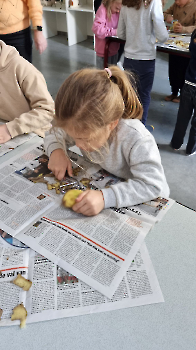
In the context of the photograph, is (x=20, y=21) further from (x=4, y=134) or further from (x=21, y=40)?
(x=4, y=134)

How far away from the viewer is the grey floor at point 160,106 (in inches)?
64.1

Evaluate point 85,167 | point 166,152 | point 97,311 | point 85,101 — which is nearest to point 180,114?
point 166,152

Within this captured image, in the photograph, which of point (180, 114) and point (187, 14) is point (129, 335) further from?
point (187, 14)

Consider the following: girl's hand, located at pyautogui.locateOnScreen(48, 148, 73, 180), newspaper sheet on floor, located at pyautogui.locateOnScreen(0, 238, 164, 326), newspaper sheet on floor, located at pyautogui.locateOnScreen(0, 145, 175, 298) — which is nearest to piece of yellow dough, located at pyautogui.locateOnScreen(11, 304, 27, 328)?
newspaper sheet on floor, located at pyautogui.locateOnScreen(0, 238, 164, 326)

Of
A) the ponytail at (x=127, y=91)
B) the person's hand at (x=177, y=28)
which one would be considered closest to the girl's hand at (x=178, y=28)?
the person's hand at (x=177, y=28)

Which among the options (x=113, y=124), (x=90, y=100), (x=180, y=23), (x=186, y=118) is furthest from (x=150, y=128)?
(x=90, y=100)

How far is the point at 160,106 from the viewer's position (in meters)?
2.51

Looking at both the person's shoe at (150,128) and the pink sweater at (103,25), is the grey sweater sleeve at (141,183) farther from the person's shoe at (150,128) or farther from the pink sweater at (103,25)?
the pink sweater at (103,25)

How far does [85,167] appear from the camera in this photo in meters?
0.86

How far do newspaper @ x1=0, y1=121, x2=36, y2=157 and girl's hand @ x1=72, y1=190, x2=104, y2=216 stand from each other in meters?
0.40

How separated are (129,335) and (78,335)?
0.09m

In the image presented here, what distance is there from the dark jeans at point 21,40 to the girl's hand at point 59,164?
1.12m

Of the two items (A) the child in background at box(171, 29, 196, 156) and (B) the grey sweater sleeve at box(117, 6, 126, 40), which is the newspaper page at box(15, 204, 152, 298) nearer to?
(A) the child in background at box(171, 29, 196, 156)

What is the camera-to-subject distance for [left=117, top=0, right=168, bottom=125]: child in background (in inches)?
67.2
